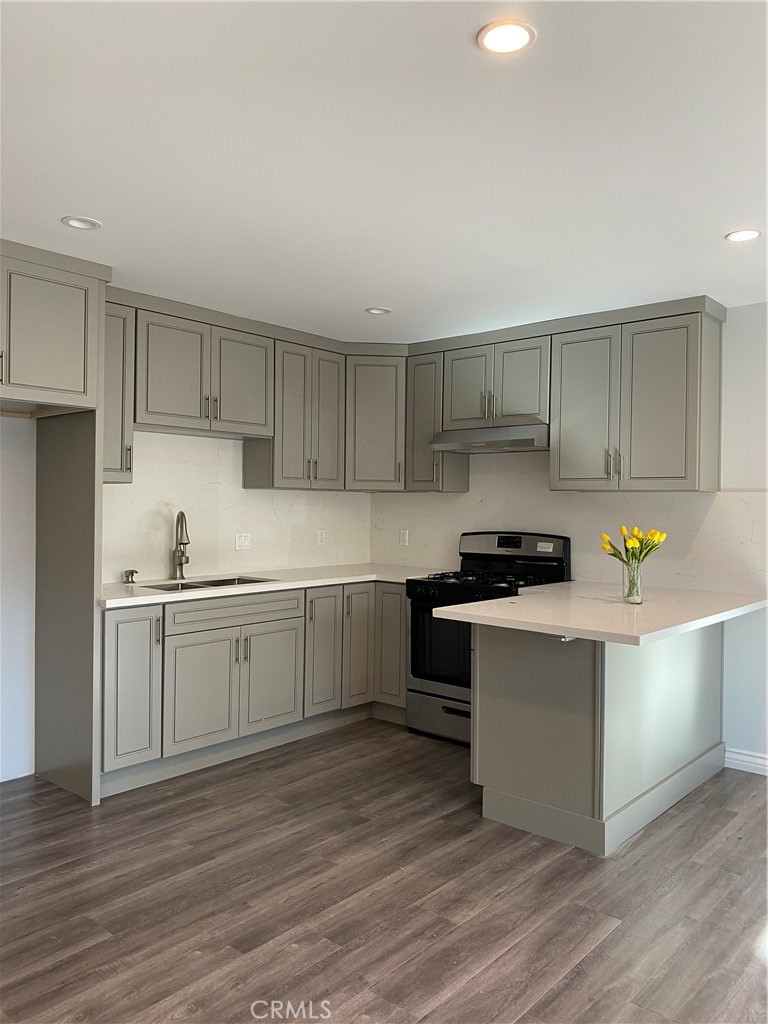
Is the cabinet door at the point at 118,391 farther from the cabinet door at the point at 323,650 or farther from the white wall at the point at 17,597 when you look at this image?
the cabinet door at the point at 323,650

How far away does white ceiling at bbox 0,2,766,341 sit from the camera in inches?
66.9

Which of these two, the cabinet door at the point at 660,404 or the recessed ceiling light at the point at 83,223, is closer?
the recessed ceiling light at the point at 83,223

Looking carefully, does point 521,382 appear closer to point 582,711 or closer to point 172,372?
point 172,372

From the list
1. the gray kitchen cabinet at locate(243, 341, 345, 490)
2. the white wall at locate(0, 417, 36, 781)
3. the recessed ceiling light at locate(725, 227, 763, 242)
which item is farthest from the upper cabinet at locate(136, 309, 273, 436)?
the recessed ceiling light at locate(725, 227, 763, 242)

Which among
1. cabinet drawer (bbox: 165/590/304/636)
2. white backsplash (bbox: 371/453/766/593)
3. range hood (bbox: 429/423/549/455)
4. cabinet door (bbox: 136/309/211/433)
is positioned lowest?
cabinet drawer (bbox: 165/590/304/636)

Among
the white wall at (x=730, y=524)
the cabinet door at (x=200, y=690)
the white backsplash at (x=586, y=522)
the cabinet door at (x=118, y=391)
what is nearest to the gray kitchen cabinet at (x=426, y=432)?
the white backsplash at (x=586, y=522)

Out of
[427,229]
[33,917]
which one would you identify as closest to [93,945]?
[33,917]

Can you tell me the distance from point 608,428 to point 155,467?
2468 mm

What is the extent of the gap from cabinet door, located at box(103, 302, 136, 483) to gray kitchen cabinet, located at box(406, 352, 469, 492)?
1.84 metres

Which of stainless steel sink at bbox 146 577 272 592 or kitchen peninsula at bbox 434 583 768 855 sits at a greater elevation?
stainless steel sink at bbox 146 577 272 592

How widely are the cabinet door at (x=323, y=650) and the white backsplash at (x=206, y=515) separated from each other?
0.59 metres

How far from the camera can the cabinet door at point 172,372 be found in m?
Result: 3.80

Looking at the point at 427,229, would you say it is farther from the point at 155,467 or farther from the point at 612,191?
the point at 155,467

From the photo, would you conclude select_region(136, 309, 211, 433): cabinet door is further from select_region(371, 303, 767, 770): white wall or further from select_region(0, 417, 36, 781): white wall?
select_region(371, 303, 767, 770): white wall
